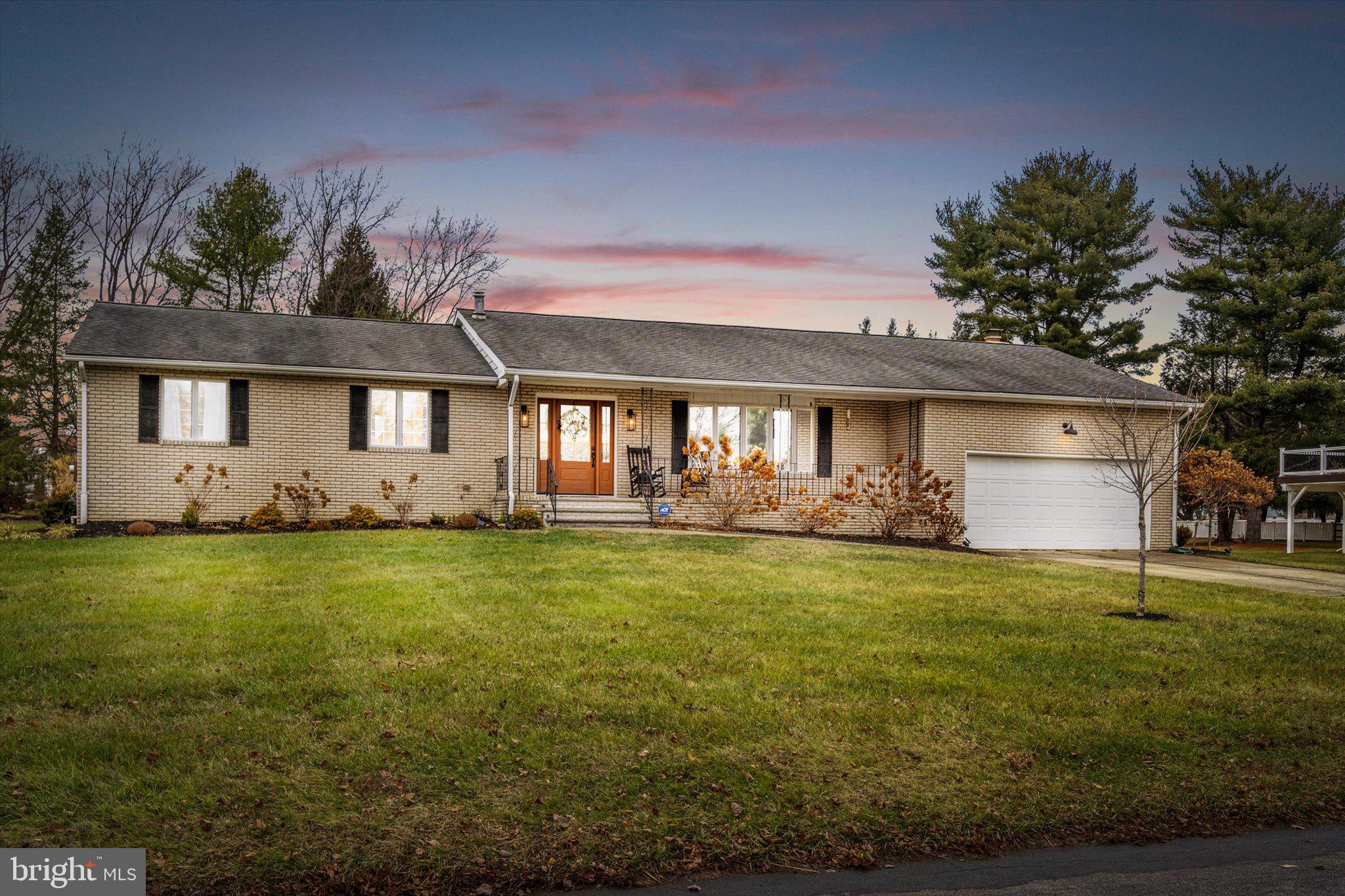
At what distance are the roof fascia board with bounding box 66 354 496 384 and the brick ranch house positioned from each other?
0.04 meters

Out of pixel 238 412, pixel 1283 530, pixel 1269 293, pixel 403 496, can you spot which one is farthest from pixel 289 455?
pixel 1283 530

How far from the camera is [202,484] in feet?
52.5

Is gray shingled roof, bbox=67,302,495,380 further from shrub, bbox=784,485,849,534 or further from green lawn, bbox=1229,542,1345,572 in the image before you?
green lawn, bbox=1229,542,1345,572

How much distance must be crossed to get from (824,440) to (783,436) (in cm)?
93

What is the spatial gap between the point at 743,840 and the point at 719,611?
171 inches

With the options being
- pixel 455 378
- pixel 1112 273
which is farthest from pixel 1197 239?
pixel 455 378

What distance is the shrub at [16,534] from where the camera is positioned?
1304 centimetres

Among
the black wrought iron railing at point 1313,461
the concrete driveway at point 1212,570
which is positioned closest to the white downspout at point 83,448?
the concrete driveway at point 1212,570

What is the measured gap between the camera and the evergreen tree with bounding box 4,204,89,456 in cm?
2519

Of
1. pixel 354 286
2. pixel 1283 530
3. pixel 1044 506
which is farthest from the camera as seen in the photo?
pixel 1283 530

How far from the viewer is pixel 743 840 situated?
156 inches

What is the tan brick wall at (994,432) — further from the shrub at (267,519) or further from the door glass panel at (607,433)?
the shrub at (267,519)

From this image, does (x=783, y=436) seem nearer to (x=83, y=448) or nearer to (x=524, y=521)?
(x=524, y=521)

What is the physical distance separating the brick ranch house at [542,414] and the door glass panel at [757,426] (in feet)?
0.17
